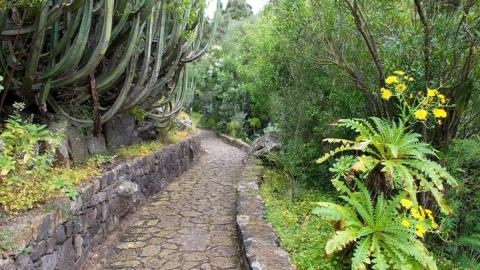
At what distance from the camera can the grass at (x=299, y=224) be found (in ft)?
12.6

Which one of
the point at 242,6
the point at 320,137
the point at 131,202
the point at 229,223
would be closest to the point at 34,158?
the point at 131,202

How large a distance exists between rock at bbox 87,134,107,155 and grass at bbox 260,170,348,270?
2811 millimetres

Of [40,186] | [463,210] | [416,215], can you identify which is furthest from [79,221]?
[463,210]

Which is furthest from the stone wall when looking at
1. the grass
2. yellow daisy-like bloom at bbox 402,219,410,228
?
yellow daisy-like bloom at bbox 402,219,410,228

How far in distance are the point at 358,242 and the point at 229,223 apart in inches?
98.8

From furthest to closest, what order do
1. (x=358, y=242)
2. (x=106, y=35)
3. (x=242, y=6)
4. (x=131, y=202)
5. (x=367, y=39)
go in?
(x=242, y=6), (x=131, y=202), (x=106, y=35), (x=367, y=39), (x=358, y=242)

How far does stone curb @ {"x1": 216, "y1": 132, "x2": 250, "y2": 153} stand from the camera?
1275cm

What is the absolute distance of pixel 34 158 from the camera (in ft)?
12.2

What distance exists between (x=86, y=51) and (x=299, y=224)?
376 centimetres

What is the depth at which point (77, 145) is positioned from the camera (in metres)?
5.31

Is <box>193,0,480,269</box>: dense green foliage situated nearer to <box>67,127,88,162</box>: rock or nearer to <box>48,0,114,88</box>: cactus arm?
<box>48,0,114,88</box>: cactus arm

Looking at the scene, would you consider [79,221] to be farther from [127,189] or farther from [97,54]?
[97,54]

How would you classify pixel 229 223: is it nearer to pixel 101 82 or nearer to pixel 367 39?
pixel 101 82

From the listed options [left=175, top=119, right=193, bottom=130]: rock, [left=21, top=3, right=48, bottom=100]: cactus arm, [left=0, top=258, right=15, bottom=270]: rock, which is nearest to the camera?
[left=0, top=258, right=15, bottom=270]: rock
